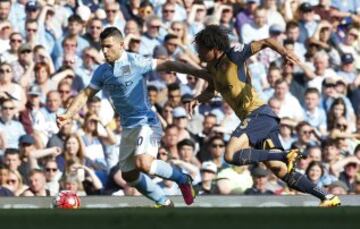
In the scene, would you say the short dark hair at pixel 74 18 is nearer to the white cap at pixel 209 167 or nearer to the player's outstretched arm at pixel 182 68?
the white cap at pixel 209 167

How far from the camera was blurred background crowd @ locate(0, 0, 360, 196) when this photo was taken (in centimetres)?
1605

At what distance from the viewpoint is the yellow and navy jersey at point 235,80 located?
12078 mm

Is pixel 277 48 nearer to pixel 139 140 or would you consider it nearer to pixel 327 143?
pixel 139 140

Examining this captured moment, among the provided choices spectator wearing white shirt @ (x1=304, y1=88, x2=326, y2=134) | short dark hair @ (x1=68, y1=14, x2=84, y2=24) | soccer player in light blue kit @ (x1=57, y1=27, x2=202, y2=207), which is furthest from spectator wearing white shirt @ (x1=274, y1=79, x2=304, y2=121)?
soccer player in light blue kit @ (x1=57, y1=27, x2=202, y2=207)

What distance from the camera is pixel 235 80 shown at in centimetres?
1212

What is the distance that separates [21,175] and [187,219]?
819 centimetres

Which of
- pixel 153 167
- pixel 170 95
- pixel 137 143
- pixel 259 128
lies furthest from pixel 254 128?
pixel 170 95

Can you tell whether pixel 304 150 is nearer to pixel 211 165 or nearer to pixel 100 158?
pixel 211 165

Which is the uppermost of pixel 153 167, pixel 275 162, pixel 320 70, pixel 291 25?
pixel 291 25

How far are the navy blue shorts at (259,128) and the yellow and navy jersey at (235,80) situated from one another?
0.07 metres

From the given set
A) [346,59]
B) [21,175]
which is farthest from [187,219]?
[346,59]

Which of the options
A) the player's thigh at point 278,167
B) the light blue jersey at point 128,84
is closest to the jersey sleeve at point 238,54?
the light blue jersey at point 128,84

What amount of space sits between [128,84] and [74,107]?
63 centimetres

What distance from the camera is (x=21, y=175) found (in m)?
15.7
